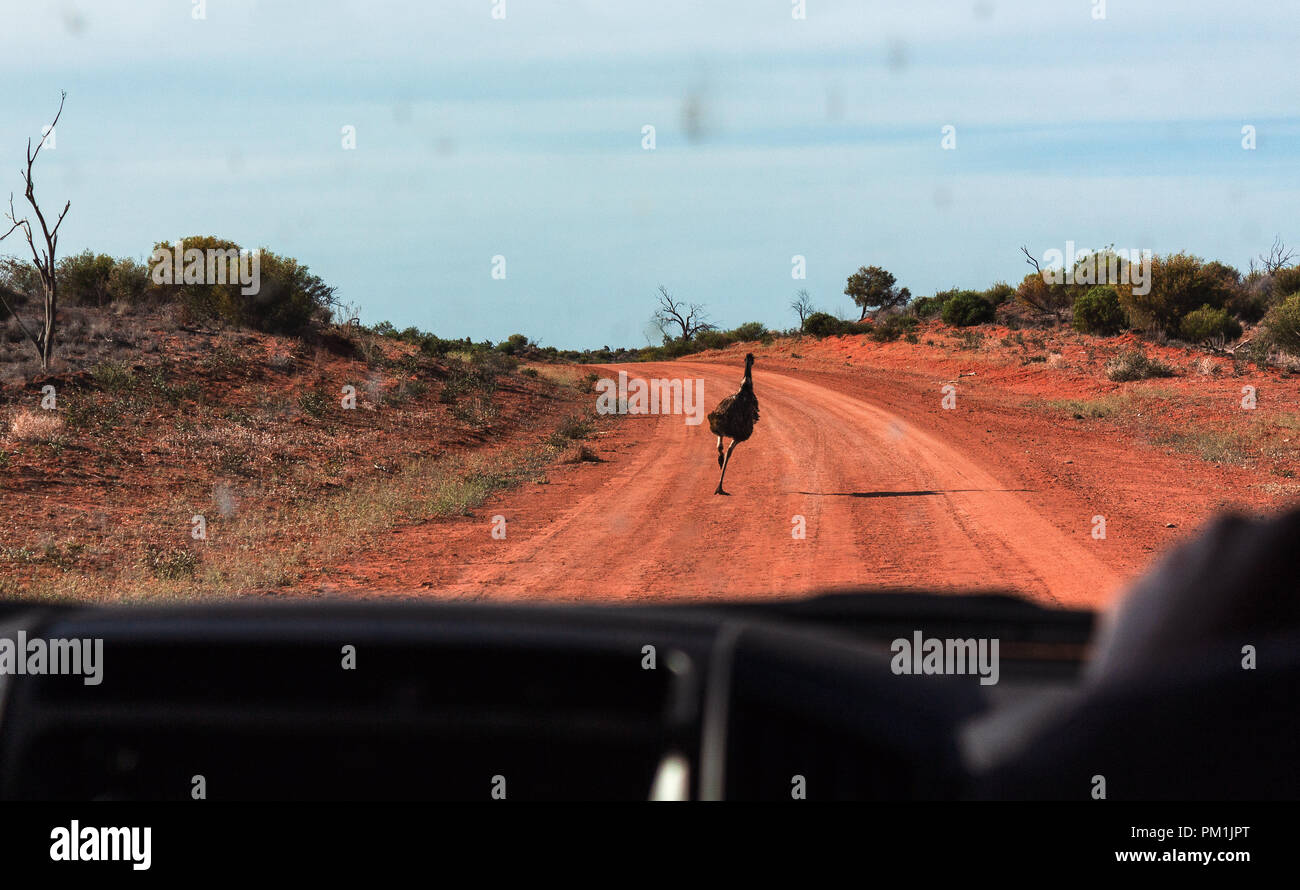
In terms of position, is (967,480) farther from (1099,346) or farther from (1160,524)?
(1099,346)

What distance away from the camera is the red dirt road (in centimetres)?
951

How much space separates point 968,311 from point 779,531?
40.0m

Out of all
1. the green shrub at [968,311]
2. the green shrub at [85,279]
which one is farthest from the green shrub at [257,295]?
the green shrub at [968,311]

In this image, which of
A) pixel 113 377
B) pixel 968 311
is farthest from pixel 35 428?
pixel 968 311

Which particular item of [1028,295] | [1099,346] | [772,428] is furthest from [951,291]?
[772,428]

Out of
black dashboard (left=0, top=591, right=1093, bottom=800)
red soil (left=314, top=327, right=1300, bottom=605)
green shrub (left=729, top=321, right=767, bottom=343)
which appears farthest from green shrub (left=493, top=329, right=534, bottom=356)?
black dashboard (left=0, top=591, right=1093, bottom=800)

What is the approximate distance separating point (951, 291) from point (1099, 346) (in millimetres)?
29507

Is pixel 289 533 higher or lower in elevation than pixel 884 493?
lower

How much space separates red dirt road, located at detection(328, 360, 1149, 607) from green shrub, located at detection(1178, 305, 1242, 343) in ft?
79.8

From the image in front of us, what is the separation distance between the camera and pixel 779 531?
11992mm

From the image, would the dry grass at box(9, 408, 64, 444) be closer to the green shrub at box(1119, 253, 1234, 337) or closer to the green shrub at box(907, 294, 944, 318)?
the green shrub at box(1119, 253, 1234, 337)

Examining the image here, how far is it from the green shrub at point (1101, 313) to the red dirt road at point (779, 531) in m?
26.1

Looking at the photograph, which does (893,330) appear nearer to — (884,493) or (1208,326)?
(1208,326)
